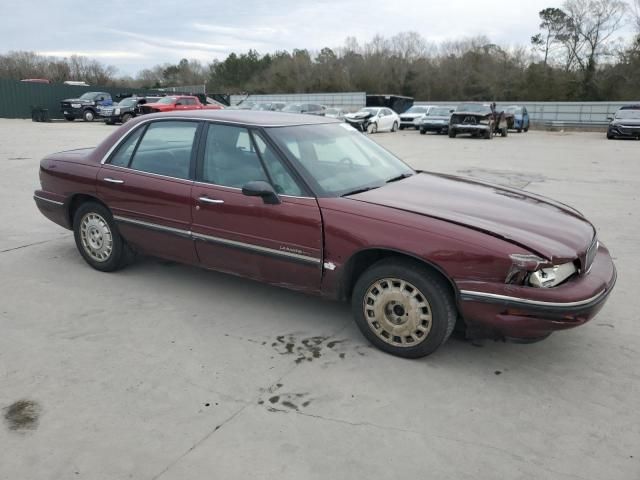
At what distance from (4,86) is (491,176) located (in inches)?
1363

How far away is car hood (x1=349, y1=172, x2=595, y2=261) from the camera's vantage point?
128 inches

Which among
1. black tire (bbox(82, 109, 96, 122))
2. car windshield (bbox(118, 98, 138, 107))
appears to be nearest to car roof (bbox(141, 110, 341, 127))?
car windshield (bbox(118, 98, 138, 107))

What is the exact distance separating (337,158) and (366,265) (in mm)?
1071

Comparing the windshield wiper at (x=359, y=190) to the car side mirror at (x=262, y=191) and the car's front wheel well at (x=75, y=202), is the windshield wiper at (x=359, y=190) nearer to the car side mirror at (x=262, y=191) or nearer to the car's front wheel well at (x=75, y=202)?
the car side mirror at (x=262, y=191)

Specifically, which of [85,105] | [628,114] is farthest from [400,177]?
[85,105]

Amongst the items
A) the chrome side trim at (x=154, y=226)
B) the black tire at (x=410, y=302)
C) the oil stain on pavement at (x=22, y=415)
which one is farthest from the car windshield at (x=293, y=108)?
the oil stain on pavement at (x=22, y=415)

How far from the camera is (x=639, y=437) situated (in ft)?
8.94

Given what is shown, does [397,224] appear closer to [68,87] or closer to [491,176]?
[491,176]

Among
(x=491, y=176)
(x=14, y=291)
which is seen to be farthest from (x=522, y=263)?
(x=491, y=176)

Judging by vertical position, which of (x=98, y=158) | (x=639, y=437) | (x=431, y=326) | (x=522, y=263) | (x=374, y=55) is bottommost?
(x=639, y=437)

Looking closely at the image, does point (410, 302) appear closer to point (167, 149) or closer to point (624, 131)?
point (167, 149)

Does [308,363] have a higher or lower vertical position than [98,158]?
lower

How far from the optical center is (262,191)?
371cm

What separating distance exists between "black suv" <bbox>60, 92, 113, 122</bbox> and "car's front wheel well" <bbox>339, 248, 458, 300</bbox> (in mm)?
32463
